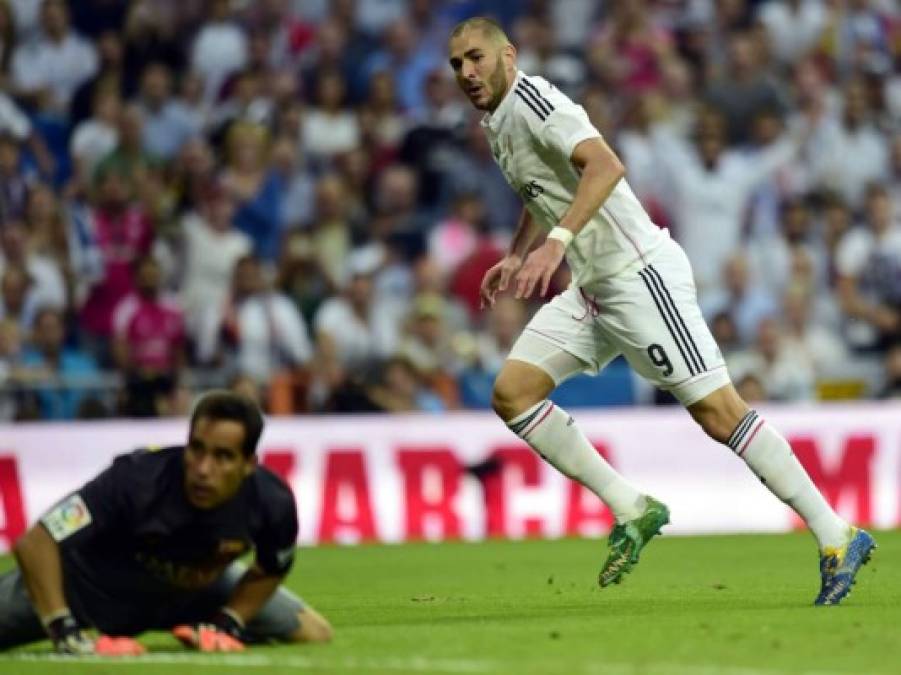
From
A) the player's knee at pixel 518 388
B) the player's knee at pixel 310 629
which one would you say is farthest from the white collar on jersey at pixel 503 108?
the player's knee at pixel 310 629

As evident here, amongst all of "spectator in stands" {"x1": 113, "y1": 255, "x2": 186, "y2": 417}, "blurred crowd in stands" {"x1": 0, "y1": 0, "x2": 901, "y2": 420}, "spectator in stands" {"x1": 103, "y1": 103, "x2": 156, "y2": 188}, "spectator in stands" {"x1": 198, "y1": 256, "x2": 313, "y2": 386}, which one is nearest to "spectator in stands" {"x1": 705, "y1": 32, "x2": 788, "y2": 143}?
"blurred crowd in stands" {"x1": 0, "y1": 0, "x2": 901, "y2": 420}

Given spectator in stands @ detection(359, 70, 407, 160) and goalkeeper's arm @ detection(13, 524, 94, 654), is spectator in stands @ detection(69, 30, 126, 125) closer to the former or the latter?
spectator in stands @ detection(359, 70, 407, 160)

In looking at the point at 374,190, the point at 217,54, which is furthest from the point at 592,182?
the point at 217,54

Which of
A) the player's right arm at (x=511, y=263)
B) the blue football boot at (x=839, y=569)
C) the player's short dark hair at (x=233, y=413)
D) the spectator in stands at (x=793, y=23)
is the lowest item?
the blue football boot at (x=839, y=569)

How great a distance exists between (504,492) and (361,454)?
1.09 metres

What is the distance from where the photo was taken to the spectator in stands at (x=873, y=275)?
17.0m

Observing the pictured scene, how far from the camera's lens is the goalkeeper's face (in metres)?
6.76

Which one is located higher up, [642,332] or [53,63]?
[53,63]

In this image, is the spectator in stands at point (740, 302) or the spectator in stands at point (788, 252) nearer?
the spectator in stands at point (740, 302)

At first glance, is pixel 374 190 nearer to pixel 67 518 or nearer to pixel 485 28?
pixel 485 28

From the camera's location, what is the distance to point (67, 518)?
6965mm

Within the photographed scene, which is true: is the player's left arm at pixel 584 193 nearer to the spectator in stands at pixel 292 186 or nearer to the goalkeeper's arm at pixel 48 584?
the goalkeeper's arm at pixel 48 584

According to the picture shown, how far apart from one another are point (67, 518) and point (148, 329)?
9592mm

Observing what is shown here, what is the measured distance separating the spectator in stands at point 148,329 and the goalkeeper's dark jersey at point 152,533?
878cm
